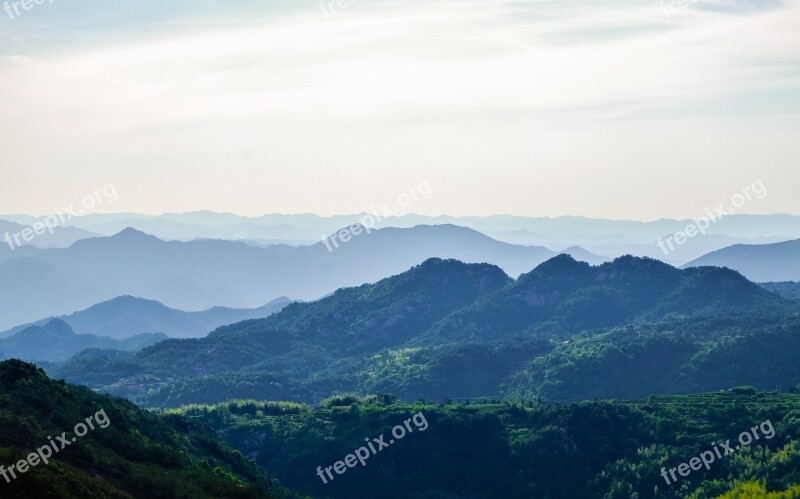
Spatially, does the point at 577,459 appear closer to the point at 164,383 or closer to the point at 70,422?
the point at 70,422

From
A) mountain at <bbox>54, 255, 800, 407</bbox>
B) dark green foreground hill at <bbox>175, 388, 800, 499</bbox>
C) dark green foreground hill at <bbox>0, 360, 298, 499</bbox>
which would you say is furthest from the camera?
mountain at <bbox>54, 255, 800, 407</bbox>

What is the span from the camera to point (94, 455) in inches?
2210

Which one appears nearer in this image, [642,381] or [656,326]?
[642,381]

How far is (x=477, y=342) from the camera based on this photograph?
182m

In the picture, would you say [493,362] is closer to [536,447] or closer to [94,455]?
[536,447]

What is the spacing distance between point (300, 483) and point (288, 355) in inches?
3864

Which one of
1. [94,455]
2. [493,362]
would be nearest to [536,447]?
[94,455]

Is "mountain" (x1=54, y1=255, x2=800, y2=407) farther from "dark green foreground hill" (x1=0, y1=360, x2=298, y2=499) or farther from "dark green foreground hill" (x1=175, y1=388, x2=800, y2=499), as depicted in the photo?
"dark green foreground hill" (x1=0, y1=360, x2=298, y2=499)

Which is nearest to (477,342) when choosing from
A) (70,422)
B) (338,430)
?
(338,430)

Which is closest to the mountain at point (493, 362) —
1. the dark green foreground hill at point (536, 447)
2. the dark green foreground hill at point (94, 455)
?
the dark green foreground hill at point (536, 447)

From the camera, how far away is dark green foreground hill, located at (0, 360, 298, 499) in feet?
151

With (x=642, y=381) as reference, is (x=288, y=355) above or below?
above

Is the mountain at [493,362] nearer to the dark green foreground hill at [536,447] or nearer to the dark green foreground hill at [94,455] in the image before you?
the dark green foreground hill at [536,447]

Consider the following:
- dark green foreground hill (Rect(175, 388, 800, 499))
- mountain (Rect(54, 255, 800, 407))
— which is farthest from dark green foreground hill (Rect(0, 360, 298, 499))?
mountain (Rect(54, 255, 800, 407))
